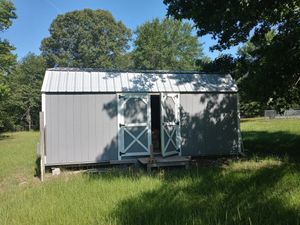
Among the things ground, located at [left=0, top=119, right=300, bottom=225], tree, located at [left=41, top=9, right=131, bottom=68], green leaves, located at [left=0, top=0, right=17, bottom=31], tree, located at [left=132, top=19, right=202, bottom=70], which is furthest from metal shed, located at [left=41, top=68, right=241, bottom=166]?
tree, located at [left=41, top=9, right=131, bottom=68]

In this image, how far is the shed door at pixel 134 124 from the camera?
10289 millimetres

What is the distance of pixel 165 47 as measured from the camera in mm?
44500

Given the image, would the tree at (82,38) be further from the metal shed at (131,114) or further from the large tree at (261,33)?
the large tree at (261,33)

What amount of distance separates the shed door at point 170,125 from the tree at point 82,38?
35.4 m

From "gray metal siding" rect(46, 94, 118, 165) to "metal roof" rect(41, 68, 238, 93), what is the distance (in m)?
0.33

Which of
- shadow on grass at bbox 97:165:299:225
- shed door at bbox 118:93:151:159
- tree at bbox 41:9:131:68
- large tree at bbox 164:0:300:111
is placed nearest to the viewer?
shadow on grass at bbox 97:165:299:225

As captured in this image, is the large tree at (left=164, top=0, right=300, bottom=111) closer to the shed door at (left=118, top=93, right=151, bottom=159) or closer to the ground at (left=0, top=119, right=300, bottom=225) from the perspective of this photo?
the shed door at (left=118, top=93, right=151, bottom=159)

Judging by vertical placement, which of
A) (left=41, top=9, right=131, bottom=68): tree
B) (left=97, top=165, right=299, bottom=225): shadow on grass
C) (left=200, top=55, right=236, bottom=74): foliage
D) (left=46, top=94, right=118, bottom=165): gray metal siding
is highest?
(left=41, top=9, right=131, bottom=68): tree

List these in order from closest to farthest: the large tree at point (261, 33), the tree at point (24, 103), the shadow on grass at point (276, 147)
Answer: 1. the large tree at point (261, 33)
2. the shadow on grass at point (276, 147)
3. the tree at point (24, 103)

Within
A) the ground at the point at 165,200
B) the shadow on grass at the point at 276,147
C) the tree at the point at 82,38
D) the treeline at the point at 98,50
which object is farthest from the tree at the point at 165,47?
the ground at the point at 165,200

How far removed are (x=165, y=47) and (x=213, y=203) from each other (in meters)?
40.9

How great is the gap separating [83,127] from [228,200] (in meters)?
6.04

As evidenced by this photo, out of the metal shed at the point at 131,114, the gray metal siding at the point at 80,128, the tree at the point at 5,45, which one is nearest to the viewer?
the gray metal siding at the point at 80,128

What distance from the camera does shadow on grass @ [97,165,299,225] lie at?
4359 millimetres
